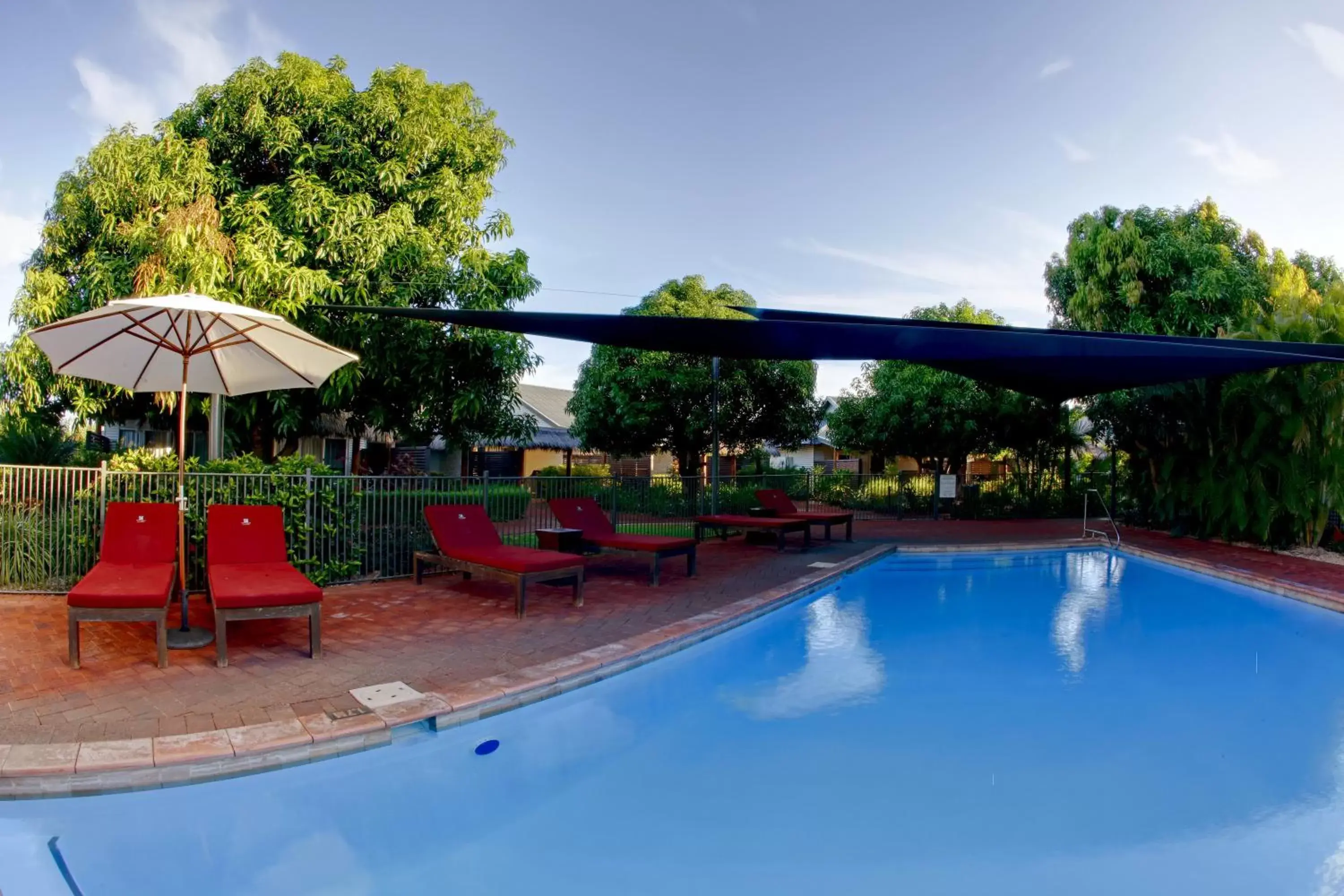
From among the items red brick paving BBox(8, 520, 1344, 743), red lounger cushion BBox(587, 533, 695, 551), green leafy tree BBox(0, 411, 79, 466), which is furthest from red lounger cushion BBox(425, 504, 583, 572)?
green leafy tree BBox(0, 411, 79, 466)

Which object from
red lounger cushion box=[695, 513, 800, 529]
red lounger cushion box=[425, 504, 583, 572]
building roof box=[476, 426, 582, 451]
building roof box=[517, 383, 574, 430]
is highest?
building roof box=[517, 383, 574, 430]

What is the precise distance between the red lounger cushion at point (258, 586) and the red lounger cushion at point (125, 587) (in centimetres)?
28

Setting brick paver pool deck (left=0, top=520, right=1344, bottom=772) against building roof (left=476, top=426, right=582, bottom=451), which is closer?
brick paver pool deck (left=0, top=520, right=1344, bottom=772)

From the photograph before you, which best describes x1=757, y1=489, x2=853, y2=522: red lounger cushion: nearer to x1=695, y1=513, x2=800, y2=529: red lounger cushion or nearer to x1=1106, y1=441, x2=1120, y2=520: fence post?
x1=695, y1=513, x2=800, y2=529: red lounger cushion

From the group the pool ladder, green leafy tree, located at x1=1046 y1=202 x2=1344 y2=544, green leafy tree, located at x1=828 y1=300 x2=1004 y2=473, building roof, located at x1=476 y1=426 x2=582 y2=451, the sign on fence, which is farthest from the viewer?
building roof, located at x1=476 y1=426 x2=582 y2=451

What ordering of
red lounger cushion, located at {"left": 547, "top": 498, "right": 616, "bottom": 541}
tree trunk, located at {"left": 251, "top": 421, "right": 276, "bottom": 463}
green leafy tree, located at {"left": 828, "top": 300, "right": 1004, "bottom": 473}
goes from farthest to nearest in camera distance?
green leafy tree, located at {"left": 828, "top": 300, "right": 1004, "bottom": 473}
tree trunk, located at {"left": 251, "top": 421, "right": 276, "bottom": 463}
red lounger cushion, located at {"left": 547, "top": 498, "right": 616, "bottom": 541}

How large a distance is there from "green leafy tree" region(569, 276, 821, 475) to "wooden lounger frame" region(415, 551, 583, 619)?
871 cm

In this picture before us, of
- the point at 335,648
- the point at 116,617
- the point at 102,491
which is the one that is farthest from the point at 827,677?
the point at 102,491

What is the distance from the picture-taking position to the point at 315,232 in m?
9.12

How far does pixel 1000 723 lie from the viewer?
15.3 feet

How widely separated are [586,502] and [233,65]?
8072mm

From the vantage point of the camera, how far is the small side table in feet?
27.5

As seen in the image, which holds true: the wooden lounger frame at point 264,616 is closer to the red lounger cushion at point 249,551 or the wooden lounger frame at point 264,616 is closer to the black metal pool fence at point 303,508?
the red lounger cushion at point 249,551

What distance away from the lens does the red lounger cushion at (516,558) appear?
6.33 m
